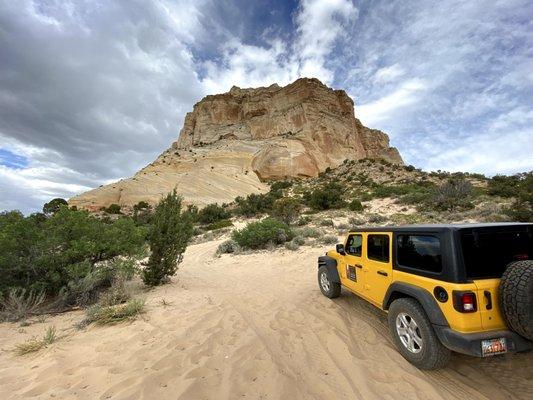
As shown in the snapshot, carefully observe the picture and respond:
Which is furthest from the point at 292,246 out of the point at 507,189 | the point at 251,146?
the point at 251,146

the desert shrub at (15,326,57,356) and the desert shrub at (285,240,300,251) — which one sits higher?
the desert shrub at (285,240,300,251)

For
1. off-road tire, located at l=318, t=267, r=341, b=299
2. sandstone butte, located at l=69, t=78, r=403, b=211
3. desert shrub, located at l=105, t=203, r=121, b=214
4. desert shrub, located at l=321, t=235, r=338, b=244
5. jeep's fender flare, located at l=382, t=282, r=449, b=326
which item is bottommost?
off-road tire, located at l=318, t=267, r=341, b=299

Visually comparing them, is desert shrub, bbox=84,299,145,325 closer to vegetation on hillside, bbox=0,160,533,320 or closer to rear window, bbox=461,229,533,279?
vegetation on hillside, bbox=0,160,533,320

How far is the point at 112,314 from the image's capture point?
5.14 meters

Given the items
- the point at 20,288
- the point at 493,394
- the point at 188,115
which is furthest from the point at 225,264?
the point at 188,115

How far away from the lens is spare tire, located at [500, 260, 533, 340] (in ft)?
8.70

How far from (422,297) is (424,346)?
52 cm

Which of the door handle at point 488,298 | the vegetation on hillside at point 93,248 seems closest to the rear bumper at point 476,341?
the door handle at point 488,298

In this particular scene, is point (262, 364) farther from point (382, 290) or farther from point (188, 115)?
point (188, 115)

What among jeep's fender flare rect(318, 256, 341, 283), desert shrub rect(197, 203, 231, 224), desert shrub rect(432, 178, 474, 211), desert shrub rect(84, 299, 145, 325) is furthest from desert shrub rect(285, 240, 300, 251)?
desert shrub rect(197, 203, 231, 224)

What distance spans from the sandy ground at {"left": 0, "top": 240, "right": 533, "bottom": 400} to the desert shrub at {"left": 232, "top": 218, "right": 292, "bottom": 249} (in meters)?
6.36

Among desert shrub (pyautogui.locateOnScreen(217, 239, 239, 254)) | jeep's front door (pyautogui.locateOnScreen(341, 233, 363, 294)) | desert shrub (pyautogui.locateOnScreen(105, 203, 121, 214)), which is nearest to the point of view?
jeep's front door (pyautogui.locateOnScreen(341, 233, 363, 294))

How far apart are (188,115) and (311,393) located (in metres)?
77.3

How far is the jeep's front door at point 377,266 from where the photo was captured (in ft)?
12.8
